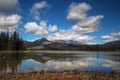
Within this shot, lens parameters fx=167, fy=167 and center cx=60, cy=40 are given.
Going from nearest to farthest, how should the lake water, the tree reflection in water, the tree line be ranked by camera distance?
1. the tree reflection in water
2. the lake water
3. the tree line

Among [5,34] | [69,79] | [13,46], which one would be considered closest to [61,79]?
[69,79]

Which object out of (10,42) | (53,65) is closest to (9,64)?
(53,65)

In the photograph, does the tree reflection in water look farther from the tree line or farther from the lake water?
the tree line

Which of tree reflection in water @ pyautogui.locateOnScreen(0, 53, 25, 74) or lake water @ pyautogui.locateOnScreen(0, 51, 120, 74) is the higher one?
tree reflection in water @ pyautogui.locateOnScreen(0, 53, 25, 74)

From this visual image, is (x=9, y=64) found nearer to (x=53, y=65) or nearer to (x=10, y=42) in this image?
(x=53, y=65)

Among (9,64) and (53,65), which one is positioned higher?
(9,64)

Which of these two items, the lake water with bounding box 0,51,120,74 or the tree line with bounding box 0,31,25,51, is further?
the tree line with bounding box 0,31,25,51

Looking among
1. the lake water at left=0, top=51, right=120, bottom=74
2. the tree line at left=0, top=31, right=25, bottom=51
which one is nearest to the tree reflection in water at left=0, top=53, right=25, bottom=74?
the lake water at left=0, top=51, right=120, bottom=74

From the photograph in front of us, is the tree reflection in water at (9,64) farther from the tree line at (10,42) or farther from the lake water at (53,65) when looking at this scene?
the tree line at (10,42)

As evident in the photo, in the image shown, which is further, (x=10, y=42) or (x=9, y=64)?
(x=10, y=42)

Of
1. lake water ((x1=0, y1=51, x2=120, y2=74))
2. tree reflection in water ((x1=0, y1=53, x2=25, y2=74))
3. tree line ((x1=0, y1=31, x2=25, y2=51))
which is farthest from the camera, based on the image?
tree line ((x1=0, y1=31, x2=25, y2=51))

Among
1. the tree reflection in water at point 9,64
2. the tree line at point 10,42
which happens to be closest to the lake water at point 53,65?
the tree reflection in water at point 9,64

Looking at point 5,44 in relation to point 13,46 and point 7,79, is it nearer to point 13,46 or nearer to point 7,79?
point 13,46

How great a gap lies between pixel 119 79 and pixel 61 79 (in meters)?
6.46
